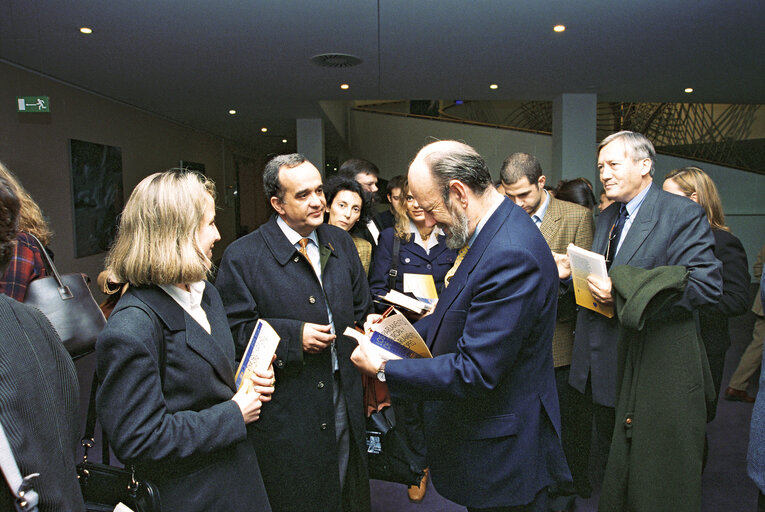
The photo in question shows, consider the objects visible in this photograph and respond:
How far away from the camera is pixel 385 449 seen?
215 cm

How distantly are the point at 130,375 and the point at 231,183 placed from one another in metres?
13.7

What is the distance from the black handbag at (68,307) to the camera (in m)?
1.87

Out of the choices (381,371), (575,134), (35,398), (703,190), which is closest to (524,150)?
(575,134)

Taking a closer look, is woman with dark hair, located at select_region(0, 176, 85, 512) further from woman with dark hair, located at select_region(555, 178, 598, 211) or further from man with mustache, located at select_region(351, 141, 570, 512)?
woman with dark hair, located at select_region(555, 178, 598, 211)

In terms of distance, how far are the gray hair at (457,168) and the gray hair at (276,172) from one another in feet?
2.58

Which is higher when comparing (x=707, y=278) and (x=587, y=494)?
(x=707, y=278)

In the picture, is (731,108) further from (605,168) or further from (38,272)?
(38,272)

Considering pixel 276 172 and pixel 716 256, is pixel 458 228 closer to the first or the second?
pixel 276 172

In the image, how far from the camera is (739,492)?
8.73 feet

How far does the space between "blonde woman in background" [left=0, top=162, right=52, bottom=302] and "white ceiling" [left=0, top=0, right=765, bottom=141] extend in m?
3.01

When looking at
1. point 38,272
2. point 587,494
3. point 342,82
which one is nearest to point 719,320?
point 587,494

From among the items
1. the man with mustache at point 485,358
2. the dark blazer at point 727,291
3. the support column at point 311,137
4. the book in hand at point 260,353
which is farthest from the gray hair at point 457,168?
the support column at point 311,137

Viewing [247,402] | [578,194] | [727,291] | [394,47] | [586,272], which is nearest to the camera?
[247,402]

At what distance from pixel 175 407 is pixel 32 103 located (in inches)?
237
